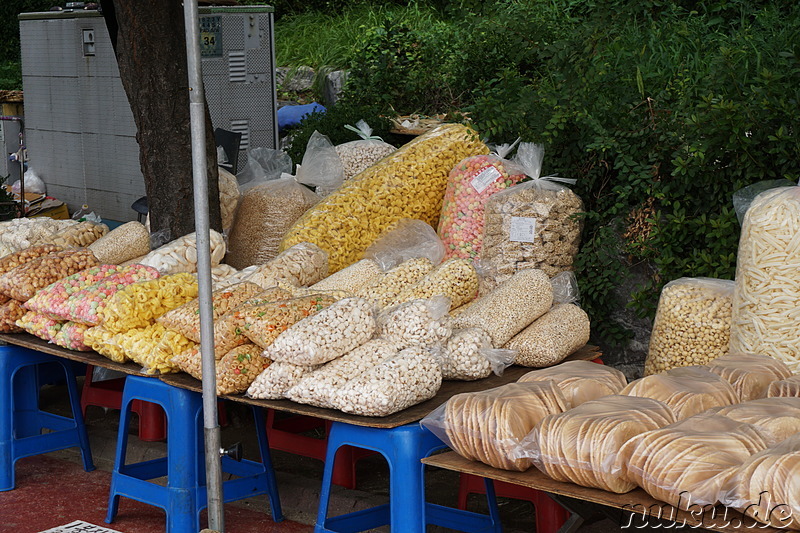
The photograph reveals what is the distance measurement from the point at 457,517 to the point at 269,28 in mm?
4848

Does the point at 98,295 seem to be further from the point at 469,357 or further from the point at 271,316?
the point at 469,357

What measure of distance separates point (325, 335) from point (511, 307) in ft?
2.60

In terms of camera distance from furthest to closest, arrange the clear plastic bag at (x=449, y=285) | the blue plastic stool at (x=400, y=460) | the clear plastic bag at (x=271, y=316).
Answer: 1. the clear plastic bag at (x=449, y=285)
2. the clear plastic bag at (x=271, y=316)
3. the blue plastic stool at (x=400, y=460)

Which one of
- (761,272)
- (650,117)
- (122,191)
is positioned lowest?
(122,191)

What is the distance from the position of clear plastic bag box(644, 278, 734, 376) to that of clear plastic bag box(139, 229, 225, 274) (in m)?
1.89

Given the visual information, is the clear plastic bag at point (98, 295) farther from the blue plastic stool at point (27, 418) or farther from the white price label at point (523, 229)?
the white price label at point (523, 229)

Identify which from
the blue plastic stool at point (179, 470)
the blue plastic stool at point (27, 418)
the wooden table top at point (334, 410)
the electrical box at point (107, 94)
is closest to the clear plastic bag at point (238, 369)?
the wooden table top at point (334, 410)

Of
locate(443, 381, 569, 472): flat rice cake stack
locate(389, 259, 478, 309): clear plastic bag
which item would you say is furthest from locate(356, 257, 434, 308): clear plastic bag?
locate(443, 381, 569, 472): flat rice cake stack

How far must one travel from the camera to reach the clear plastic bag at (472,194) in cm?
441

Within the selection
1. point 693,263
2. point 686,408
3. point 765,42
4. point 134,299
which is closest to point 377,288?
point 134,299

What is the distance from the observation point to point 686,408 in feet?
8.73

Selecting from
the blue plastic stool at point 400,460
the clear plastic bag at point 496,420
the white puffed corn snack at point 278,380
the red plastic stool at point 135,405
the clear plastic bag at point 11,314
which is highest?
the clear plastic bag at point 496,420

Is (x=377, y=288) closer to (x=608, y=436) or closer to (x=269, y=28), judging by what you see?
(x=608, y=436)

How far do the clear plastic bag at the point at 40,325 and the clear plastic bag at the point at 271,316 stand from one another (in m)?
0.92
